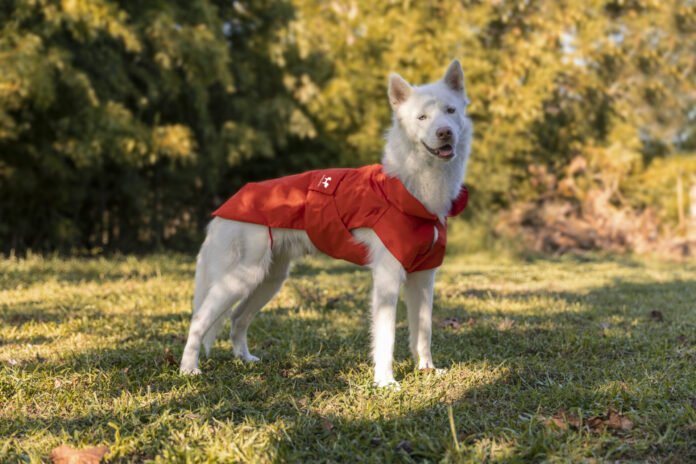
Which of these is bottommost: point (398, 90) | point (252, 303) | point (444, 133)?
point (252, 303)

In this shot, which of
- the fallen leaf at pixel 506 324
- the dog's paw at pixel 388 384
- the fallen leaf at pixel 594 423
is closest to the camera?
the fallen leaf at pixel 594 423

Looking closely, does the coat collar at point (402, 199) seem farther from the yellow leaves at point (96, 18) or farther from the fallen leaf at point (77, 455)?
the yellow leaves at point (96, 18)

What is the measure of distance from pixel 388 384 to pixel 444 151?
1.42 m

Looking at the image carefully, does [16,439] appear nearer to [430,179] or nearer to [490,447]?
[490,447]

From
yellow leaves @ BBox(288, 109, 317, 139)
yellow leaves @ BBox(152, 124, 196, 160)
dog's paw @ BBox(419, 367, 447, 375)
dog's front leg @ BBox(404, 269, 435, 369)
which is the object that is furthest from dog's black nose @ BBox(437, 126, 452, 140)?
yellow leaves @ BBox(288, 109, 317, 139)

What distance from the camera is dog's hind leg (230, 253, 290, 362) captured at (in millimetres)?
4062

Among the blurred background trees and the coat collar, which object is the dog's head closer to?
the coat collar

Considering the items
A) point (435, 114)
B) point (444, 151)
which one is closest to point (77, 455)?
point (444, 151)

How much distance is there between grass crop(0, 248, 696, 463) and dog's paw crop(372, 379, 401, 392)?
5cm

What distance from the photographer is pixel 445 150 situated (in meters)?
3.41

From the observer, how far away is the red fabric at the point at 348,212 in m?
3.42

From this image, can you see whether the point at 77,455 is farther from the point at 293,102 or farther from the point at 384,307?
the point at 293,102

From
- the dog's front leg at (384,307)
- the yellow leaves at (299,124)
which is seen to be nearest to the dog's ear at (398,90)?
the dog's front leg at (384,307)

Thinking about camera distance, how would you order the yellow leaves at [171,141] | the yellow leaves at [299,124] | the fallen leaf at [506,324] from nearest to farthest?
the fallen leaf at [506,324]
the yellow leaves at [171,141]
the yellow leaves at [299,124]
